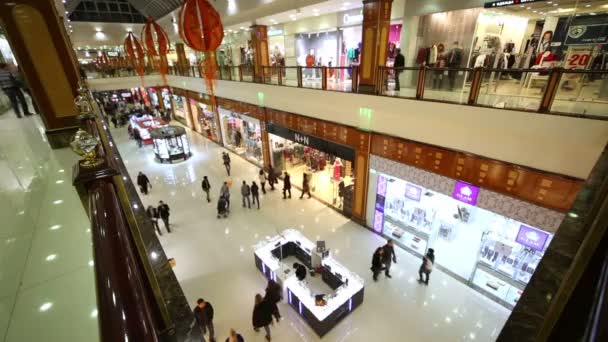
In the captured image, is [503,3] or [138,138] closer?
[503,3]

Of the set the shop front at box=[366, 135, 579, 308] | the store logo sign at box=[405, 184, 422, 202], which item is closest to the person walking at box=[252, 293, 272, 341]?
the shop front at box=[366, 135, 579, 308]

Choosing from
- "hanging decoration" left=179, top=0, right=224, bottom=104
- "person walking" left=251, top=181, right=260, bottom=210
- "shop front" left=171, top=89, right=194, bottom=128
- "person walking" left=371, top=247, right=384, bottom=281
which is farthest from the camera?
"shop front" left=171, top=89, right=194, bottom=128

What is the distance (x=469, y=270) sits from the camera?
661 cm

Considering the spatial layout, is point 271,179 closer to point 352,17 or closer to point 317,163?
point 317,163

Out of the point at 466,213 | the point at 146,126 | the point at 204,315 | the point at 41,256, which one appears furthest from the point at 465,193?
the point at 146,126

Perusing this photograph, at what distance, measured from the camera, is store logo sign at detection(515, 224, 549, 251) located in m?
5.27

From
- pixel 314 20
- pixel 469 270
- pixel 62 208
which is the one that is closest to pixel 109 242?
pixel 62 208

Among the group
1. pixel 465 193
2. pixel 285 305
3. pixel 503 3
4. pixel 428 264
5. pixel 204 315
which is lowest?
pixel 285 305

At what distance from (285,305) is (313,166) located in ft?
24.9

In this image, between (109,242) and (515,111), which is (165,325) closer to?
(109,242)

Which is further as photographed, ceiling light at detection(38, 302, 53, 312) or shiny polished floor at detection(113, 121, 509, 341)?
shiny polished floor at detection(113, 121, 509, 341)

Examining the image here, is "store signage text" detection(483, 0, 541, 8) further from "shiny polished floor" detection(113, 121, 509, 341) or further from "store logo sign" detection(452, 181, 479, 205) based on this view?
"shiny polished floor" detection(113, 121, 509, 341)

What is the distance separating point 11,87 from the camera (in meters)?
4.41

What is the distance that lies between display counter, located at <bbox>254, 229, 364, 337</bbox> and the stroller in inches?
103
